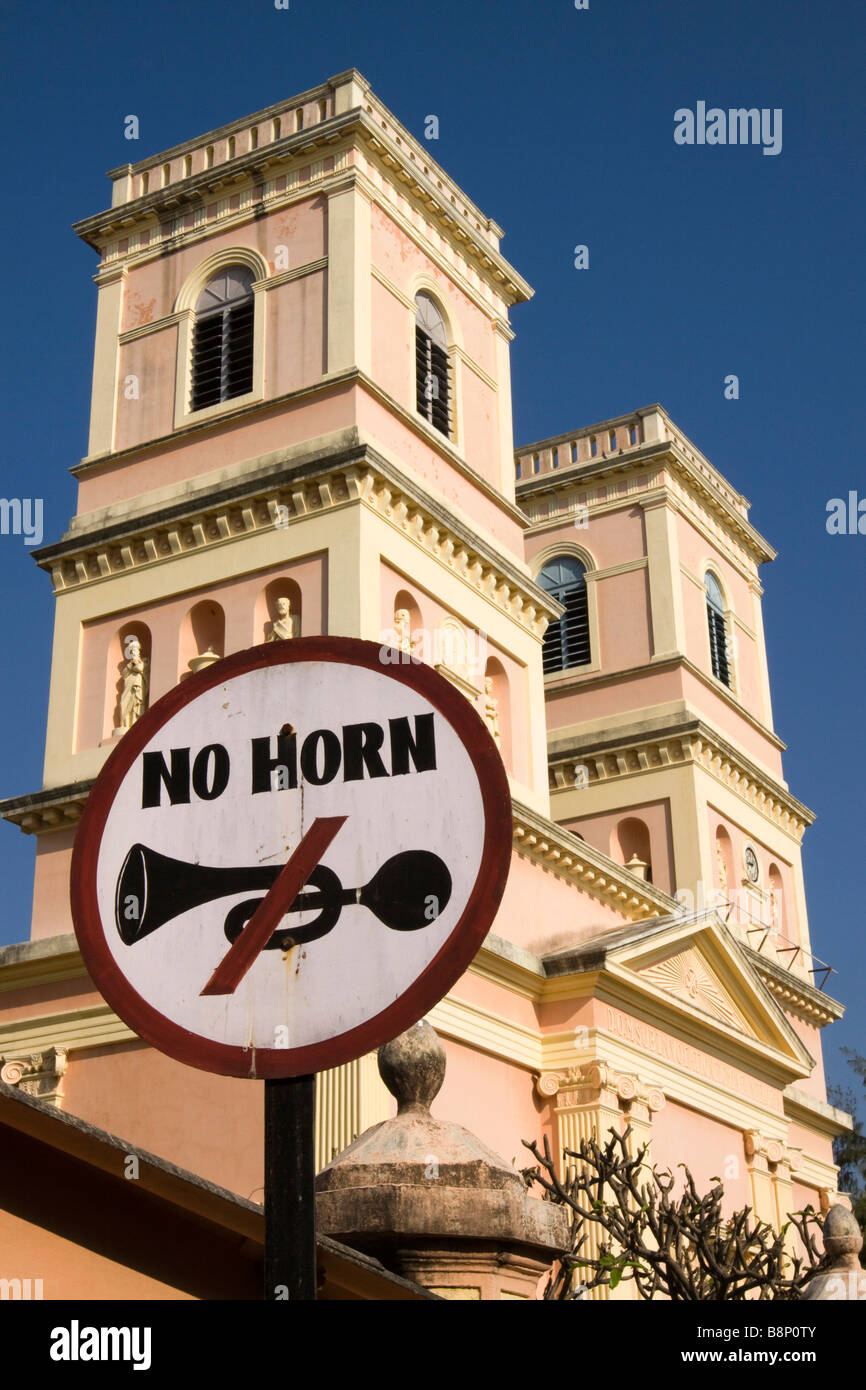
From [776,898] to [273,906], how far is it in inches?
1301

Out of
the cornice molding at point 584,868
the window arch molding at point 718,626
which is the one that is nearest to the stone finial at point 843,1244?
the cornice molding at point 584,868

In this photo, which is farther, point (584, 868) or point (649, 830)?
point (649, 830)

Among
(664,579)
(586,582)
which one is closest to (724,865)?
Answer: (664,579)

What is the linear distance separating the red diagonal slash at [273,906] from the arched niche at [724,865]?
2987 centimetres

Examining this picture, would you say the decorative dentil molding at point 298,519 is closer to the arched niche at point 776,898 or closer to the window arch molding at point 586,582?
the window arch molding at point 586,582

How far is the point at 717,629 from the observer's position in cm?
3666

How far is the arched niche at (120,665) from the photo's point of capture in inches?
933

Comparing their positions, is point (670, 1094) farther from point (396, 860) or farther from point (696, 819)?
point (396, 860)

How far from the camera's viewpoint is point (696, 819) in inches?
1249

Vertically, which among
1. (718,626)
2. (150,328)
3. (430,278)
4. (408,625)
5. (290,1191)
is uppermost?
(430,278)

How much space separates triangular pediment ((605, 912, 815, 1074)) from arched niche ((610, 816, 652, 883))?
4.90 m

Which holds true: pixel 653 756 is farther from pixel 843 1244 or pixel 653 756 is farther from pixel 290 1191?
pixel 290 1191
